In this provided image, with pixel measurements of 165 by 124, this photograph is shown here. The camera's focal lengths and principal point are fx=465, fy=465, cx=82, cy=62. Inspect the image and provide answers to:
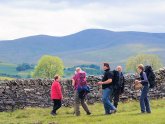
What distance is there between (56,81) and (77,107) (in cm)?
210

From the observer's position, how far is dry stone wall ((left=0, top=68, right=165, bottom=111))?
2728 centimetres

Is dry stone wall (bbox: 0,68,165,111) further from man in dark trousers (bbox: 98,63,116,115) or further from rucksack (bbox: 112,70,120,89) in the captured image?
man in dark trousers (bbox: 98,63,116,115)

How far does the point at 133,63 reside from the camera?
155625mm

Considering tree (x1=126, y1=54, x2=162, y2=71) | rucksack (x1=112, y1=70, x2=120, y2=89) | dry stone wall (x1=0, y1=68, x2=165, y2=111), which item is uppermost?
tree (x1=126, y1=54, x2=162, y2=71)

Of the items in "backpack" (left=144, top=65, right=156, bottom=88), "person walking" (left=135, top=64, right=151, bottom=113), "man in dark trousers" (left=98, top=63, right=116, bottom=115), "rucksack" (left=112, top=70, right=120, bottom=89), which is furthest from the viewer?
"rucksack" (left=112, top=70, right=120, bottom=89)

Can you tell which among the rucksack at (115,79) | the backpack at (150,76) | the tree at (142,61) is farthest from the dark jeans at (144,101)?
the tree at (142,61)

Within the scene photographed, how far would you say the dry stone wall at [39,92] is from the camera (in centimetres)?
2728

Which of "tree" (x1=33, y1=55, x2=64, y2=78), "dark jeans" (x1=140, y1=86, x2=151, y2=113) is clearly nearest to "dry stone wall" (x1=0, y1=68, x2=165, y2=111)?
"dark jeans" (x1=140, y1=86, x2=151, y2=113)

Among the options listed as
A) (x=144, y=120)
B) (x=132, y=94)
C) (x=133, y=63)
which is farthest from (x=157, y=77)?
(x=133, y=63)

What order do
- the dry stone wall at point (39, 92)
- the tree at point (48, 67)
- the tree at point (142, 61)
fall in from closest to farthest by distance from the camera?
the dry stone wall at point (39, 92)
the tree at point (48, 67)
the tree at point (142, 61)

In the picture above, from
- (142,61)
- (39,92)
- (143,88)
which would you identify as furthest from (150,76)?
(142,61)

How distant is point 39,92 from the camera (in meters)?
27.9

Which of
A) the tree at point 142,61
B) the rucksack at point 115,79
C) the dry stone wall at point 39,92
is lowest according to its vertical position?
the dry stone wall at point 39,92

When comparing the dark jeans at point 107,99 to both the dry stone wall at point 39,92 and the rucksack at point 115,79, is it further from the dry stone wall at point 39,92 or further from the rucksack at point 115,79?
the dry stone wall at point 39,92
